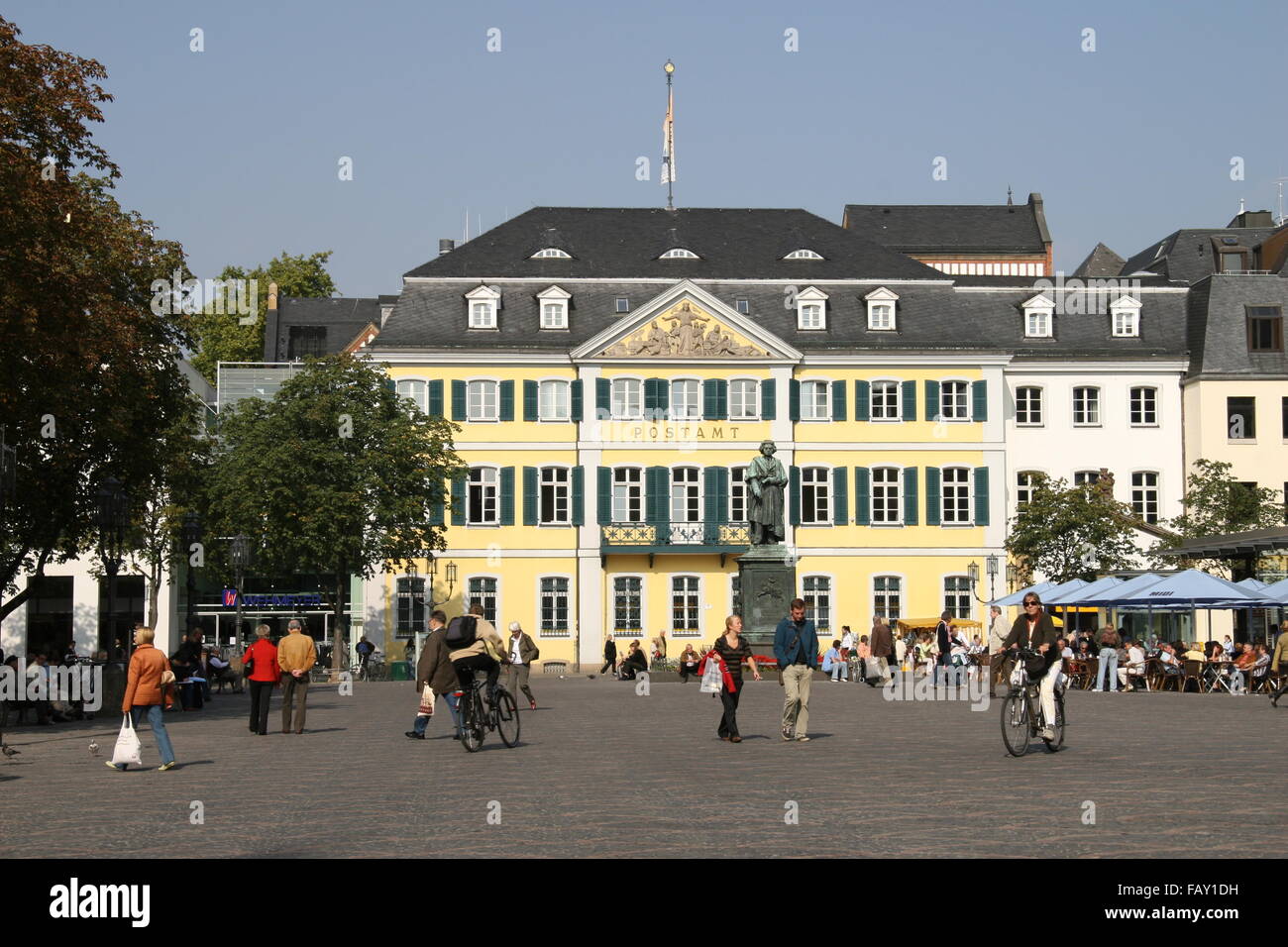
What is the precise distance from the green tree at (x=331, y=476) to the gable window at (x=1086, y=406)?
23234 mm

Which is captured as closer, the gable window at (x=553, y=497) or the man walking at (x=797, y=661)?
the man walking at (x=797, y=661)

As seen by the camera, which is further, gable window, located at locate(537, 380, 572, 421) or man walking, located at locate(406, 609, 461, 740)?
gable window, located at locate(537, 380, 572, 421)

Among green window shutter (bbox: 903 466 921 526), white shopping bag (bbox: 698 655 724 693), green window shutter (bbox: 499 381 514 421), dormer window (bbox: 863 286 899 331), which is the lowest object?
white shopping bag (bbox: 698 655 724 693)

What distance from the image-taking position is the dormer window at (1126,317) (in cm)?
6494

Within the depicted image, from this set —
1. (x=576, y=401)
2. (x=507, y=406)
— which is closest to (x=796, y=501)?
(x=576, y=401)

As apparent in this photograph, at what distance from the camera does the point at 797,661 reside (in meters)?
21.5

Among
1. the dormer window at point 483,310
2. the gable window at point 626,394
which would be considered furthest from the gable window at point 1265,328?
the dormer window at point 483,310

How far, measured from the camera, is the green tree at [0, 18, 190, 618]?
25312 mm

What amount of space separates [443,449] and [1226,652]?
78.3ft

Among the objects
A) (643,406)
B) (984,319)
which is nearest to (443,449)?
(643,406)

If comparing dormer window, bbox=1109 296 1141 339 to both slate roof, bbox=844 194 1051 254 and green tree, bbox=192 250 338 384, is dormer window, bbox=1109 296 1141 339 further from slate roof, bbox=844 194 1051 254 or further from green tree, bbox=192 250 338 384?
green tree, bbox=192 250 338 384

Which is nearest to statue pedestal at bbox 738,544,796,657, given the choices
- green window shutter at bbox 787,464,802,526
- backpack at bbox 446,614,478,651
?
backpack at bbox 446,614,478,651

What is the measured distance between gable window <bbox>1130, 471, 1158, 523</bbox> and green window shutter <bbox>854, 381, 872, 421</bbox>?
9.84 metres

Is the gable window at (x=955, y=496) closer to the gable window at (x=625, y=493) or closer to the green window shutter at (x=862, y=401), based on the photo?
the green window shutter at (x=862, y=401)
